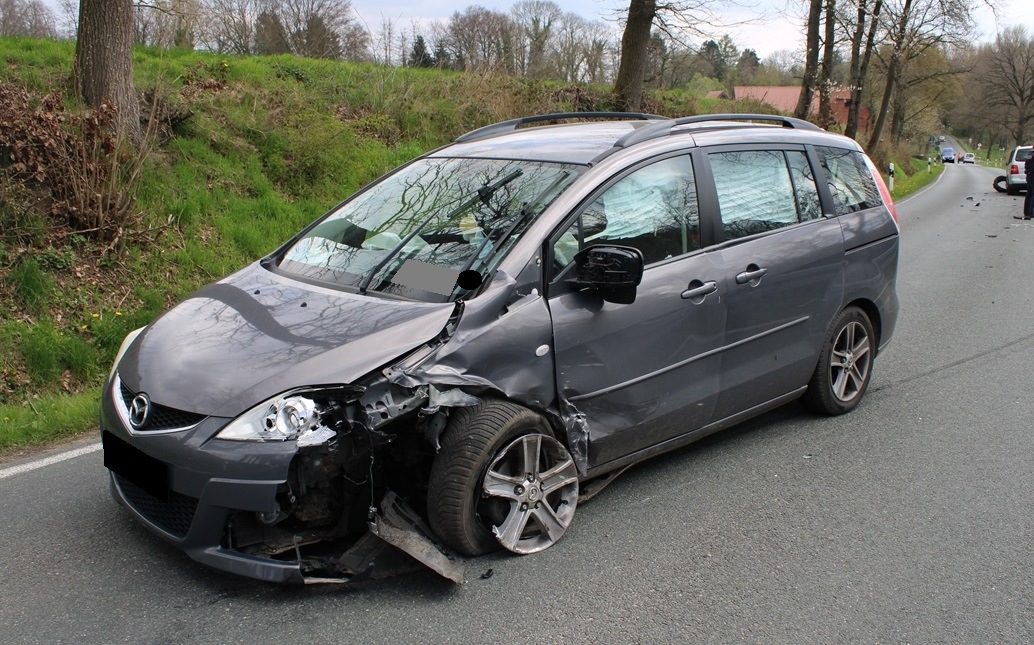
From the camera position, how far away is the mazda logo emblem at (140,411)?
3.27m

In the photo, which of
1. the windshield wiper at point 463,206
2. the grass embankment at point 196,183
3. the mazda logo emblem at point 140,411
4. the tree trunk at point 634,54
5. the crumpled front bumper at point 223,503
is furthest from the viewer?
the tree trunk at point 634,54

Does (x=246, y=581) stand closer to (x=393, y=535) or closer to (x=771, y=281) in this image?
(x=393, y=535)

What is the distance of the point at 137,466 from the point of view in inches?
130

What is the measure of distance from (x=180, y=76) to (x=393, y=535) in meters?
10.2

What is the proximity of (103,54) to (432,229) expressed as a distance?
6.60 m

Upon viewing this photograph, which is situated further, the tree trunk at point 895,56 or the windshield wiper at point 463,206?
the tree trunk at point 895,56

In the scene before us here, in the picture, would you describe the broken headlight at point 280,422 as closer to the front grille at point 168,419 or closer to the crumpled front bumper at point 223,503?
the crumpled front bumper at point 223,503

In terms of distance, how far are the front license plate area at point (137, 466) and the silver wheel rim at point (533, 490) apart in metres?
1.26

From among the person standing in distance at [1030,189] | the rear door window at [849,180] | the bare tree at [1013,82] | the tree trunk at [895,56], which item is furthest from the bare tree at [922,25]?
the bare tree at [1013,82]

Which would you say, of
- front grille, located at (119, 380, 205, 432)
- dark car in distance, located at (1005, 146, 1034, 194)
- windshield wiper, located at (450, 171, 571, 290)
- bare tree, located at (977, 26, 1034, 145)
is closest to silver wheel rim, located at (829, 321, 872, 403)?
windshield wiper, located at (450, 171, 571, 290)

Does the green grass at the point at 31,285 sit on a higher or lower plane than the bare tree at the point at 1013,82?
lower

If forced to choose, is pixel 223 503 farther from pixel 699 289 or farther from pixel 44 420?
pixel 44 420

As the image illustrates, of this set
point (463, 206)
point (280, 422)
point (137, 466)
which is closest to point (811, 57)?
point (463, 206)

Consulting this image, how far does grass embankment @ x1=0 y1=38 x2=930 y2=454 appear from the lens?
6.27 m
